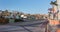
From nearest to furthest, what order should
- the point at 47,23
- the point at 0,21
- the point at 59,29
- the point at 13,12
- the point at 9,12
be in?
1. the point at 59,29
2. the point at 47,23
3. the point at 0,21
4. the point at 13,12
5. the point at 9,12

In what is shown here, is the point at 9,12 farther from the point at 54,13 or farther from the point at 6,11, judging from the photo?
the point at 54,13

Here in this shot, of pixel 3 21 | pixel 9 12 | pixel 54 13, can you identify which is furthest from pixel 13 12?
pixel 54 13

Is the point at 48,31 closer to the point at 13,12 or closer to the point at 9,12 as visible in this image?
the point at 13,12

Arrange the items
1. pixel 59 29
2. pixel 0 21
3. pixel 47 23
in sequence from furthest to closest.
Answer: pixel 0 21
pixel 47 23
pixel 59 29

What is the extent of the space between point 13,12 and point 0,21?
832 inches

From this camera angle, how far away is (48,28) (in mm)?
2576

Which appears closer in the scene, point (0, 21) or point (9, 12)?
point (0, 21)

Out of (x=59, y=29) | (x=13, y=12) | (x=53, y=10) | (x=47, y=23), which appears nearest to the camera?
(x=59, y=29)

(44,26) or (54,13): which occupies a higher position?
(54,13)

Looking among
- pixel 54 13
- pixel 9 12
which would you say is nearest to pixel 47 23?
pixel 54 13

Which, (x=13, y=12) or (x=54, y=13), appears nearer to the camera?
(x=54, y=13)

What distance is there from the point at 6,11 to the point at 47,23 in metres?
58.7

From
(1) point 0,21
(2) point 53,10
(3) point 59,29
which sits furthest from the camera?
(1) point 0,21

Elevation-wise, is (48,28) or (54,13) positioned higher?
(54,13)
